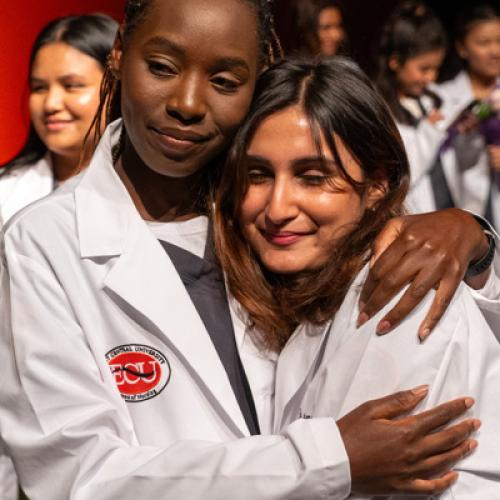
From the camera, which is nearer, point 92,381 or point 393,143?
point 92,381

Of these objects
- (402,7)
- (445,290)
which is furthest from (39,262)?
(402,7)

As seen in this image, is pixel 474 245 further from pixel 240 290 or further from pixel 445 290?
pixel 240 290

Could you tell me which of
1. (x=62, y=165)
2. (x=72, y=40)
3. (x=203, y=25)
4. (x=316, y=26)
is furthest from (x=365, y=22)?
(x=203, y=25)

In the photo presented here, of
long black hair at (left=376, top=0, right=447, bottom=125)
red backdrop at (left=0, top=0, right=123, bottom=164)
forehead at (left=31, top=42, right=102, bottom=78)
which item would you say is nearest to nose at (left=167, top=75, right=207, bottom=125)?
red backdrop at (left=0, top=0, right=123, bottom=164)

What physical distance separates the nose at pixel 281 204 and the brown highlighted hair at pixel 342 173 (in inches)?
2.6

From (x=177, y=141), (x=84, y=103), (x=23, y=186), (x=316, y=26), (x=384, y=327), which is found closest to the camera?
(x=384, y=327)

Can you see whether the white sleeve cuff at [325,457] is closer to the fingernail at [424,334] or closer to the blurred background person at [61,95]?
the fingernail at [424,334]

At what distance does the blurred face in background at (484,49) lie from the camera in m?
4.94

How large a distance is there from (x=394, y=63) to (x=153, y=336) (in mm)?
3225

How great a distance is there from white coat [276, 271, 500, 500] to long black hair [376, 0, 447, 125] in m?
2.99

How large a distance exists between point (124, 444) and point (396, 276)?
1.60 feet

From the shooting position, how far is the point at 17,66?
10.1ft

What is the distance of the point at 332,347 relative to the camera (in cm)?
171

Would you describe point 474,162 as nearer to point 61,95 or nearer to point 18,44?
point 61,95
